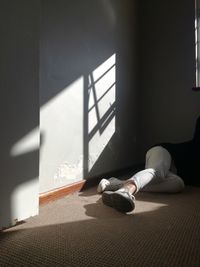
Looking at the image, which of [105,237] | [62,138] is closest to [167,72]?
[62,138]

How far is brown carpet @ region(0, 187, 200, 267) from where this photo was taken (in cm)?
104

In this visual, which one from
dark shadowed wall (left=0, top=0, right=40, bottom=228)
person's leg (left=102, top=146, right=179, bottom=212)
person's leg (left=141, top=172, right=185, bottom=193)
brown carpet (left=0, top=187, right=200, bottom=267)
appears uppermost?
dark shadowed wall (left=0, top=0, right=40, bottom=228)

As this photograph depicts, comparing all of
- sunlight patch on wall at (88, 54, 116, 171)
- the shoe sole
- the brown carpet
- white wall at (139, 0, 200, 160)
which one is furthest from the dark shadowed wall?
white wall at (139, 0, 200, 160)

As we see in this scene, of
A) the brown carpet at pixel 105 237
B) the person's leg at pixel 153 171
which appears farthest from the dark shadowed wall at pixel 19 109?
the person's leg at pixel 153 171

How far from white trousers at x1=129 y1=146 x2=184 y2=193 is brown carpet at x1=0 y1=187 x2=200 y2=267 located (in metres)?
0.20

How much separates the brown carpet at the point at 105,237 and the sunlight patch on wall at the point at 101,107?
0.77m

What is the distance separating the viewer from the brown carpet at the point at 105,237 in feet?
A: 3.43

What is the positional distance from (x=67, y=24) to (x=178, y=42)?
1664 millimetres

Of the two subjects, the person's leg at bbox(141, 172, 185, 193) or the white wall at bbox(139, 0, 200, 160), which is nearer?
the person's leg at bbox(141, 172, 185, 193)

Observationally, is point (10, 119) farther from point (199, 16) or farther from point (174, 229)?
point (199, 16)

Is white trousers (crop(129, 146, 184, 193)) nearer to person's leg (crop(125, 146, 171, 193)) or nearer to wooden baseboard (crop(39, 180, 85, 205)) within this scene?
person's leg (crop(125, 146, 171, 193))

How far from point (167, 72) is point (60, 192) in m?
2.08

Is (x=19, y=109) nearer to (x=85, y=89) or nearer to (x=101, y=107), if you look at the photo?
(x=85, y=89)

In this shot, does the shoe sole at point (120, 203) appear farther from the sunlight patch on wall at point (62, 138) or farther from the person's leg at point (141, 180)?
the sunlight patch on wall at point (62, 138)
